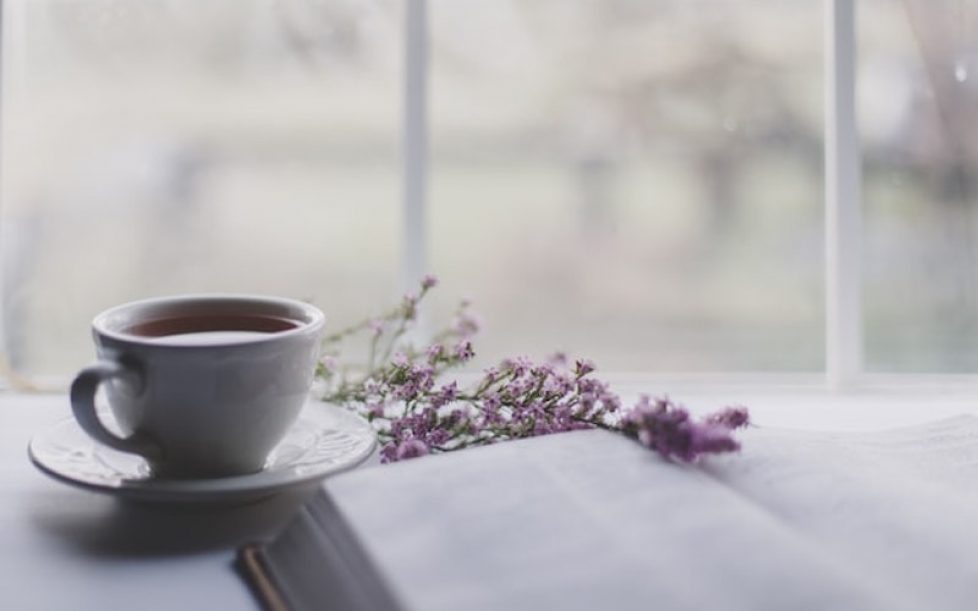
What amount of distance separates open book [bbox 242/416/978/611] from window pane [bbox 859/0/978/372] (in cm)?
48

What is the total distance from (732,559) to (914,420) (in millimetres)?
519

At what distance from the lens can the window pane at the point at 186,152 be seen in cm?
113

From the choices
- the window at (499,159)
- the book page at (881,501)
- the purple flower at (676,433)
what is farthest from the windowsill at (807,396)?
the purple flower at (676,433)

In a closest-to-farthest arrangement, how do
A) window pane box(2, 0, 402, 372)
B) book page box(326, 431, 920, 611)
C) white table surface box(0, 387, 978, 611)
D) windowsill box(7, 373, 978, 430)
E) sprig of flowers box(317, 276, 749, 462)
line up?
book page box(326, 431, 920, 611), white table surface box(0, 387, 978, 611), sprig of flowers box(317, 276, 749, 462), windowsill box(7, 373, 978, 430), window pane box(2, 0, 402, 372)

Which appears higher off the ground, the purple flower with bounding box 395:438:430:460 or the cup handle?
the cup handle

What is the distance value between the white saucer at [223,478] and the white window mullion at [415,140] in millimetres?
279

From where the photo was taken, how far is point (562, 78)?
114 cm

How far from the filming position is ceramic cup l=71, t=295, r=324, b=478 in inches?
26.5

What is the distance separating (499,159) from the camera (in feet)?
3.80

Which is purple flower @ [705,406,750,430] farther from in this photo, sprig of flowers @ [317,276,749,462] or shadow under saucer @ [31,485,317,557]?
shadow under saucer @ [31,485,317,557]

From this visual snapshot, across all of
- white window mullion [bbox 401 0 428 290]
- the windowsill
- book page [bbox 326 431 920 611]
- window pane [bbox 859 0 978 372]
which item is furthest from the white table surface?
window pane [bbox 859 0 978 372]

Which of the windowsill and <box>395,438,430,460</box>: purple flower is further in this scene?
the windowsill

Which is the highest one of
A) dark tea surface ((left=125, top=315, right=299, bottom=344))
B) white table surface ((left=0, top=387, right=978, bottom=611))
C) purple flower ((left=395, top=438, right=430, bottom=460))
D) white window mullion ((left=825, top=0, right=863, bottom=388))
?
white window mullion ((left=825, top=0, right=863, bottom=388))

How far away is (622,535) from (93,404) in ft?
1.09
